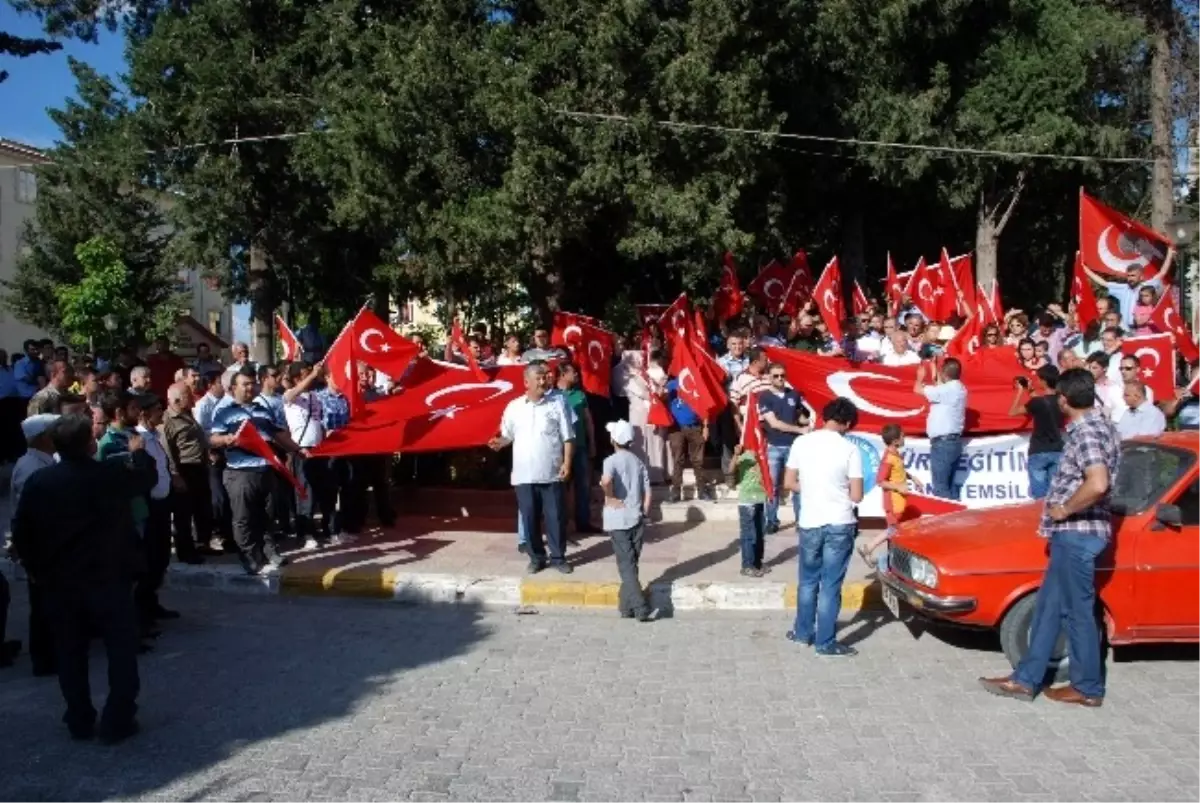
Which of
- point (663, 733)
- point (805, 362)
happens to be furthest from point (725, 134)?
point (663, 733)

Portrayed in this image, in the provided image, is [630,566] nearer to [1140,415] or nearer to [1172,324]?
[1140,415]

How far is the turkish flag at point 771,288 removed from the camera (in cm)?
1852

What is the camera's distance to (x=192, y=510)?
10969 mm

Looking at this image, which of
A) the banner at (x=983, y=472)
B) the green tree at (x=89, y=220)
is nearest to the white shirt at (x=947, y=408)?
the banner at (x=983, y=472)

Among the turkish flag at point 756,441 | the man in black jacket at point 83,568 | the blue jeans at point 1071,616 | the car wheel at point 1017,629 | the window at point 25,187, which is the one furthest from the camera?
the window at point 25,187

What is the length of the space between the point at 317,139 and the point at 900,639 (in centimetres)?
1502

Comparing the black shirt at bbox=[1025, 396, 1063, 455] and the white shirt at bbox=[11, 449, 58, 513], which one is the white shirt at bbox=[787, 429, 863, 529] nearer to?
the black shirt at bbox=[1025, 396, 1063, 455]

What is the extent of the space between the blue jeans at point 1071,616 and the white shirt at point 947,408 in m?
4.73

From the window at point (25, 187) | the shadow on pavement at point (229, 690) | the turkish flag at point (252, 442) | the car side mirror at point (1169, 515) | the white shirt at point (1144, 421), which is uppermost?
the window at point (25, 187)

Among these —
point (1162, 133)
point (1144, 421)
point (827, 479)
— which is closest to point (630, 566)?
point (827, 479)

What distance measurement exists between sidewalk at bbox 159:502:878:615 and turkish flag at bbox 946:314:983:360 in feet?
10.4

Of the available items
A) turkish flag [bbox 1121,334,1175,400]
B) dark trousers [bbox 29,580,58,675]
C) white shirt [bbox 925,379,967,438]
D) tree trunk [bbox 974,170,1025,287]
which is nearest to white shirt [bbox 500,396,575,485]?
white shirt [bbox 925,379,967,438]

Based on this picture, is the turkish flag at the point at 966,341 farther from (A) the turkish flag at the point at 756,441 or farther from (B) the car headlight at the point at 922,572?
(B) the car headlight at the point at 922,572

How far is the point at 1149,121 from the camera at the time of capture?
23.7 m
